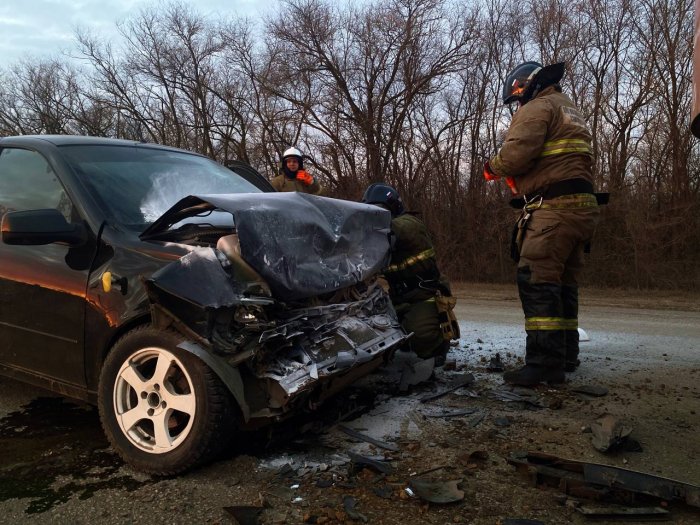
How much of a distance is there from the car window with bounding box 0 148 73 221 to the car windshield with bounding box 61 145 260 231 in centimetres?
15

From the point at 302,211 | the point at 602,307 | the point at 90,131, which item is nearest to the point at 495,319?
→ the point at 602,307

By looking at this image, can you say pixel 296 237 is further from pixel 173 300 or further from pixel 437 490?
pixel 437 490

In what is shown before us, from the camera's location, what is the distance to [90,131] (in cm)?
2480

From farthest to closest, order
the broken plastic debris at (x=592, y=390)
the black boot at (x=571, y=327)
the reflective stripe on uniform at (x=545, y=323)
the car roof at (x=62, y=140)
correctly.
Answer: the black boot at (x=571, y=327) → the reflective stripe on uniform at (x=545, y=323) → the broken plastic debris at (x=592, y=390) → the car roof at (x=62, y=140)

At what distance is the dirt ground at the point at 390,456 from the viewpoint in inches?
83.5

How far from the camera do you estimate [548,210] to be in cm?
372

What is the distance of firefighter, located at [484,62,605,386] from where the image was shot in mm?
3656

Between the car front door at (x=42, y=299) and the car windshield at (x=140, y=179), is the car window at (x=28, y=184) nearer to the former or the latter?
the car front door at (x=42, y=299)

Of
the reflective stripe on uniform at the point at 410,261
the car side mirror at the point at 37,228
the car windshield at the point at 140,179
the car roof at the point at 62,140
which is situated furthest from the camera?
the reflective stripe on uniform at the point at 410,261

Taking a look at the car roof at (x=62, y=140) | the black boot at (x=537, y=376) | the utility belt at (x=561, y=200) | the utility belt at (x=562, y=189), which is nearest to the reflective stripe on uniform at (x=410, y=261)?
the utility belt at (x=561, y=200)

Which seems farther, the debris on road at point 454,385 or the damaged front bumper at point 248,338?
the debris on road at point 454,385

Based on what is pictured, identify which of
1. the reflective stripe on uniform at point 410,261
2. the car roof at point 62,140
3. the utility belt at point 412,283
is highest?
the car roof at point 62,140

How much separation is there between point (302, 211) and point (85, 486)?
5.48 feet

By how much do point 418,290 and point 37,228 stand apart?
2.81m
